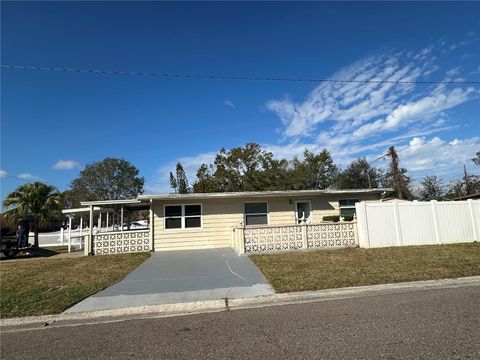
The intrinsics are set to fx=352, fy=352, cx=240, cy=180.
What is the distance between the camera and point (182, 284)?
8859mm

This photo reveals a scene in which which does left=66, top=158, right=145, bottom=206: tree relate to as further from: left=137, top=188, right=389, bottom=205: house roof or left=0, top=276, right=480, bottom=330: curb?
left=0, top=276, right=480, bottom=330: curb

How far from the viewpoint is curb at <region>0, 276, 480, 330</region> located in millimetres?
6156

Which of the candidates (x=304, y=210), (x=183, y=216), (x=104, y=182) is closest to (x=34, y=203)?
(x=183, y=216)

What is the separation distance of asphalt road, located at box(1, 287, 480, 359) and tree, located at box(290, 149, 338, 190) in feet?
114

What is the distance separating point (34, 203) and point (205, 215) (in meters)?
11.7

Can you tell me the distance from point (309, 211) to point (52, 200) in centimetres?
1614

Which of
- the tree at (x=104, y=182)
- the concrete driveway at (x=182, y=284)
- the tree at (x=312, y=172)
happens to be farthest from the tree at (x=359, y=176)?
the concrete driveway at (x=182, y=284)

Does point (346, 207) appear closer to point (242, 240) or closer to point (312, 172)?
point (242, 240)

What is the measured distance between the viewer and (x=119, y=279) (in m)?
9.80

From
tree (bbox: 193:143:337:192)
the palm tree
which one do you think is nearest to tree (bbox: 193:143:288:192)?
tree (bbox: 193:143:337:192)

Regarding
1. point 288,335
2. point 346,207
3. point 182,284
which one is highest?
point 346,207

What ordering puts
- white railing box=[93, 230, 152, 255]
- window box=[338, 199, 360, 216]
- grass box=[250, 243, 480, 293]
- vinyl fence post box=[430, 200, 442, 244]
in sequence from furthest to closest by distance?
window box=[338, 199, 360, 216]
white railing box=[93, 230, 152, 255]
vinyl fence post box=[430, 200, 442, 244]
grass box=[250, 243, 480, 293]

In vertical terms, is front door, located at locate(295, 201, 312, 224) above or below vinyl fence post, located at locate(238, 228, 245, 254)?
above

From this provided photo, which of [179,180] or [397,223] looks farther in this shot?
[179,180]
